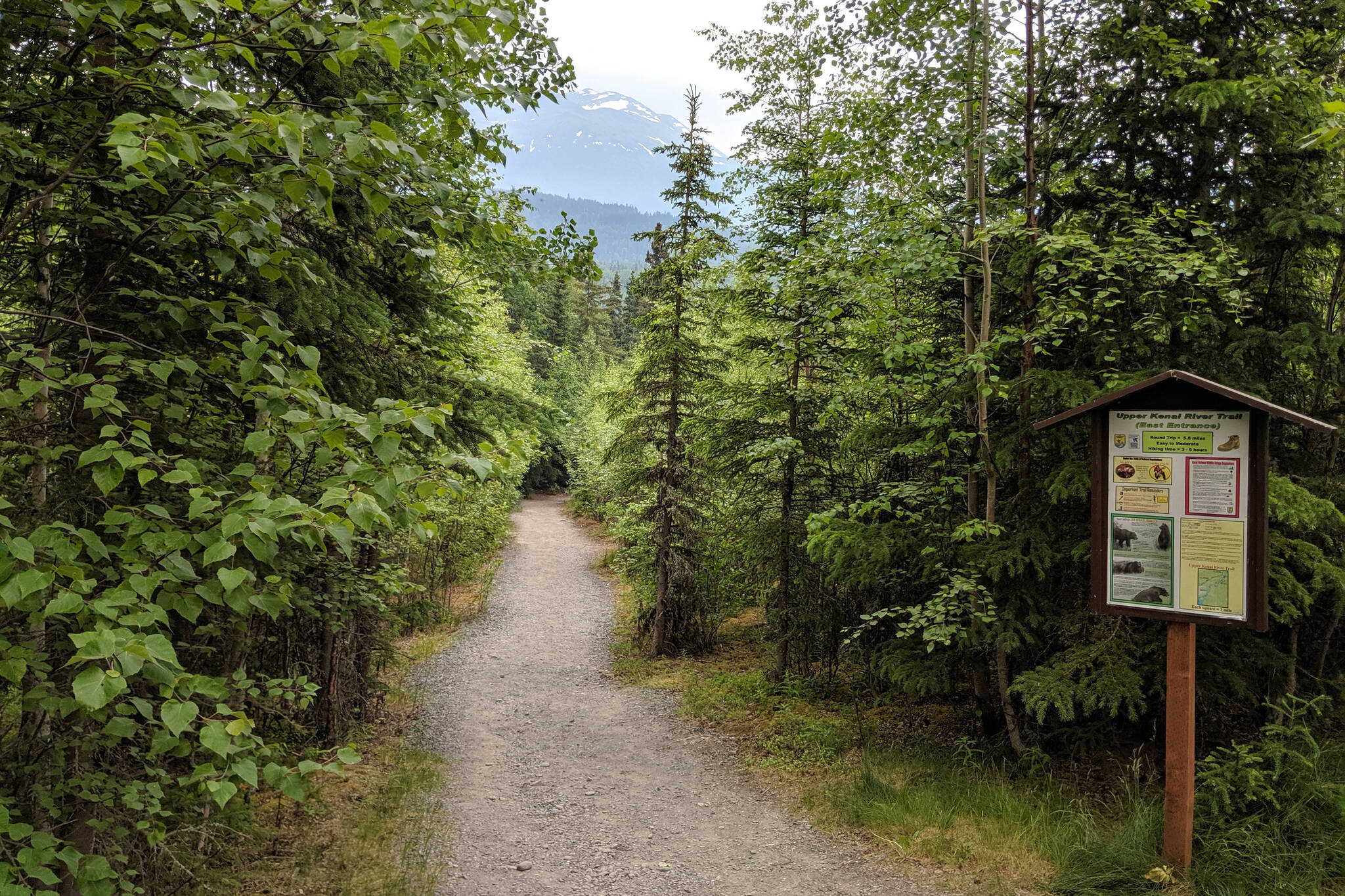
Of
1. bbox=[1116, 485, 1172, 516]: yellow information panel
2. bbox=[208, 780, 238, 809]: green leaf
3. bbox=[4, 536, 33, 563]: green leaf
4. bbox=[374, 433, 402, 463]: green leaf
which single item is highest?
bbox=[374, 433, 402, 463]: green leaf

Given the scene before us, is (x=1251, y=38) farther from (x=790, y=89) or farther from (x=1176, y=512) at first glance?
(x=790, y=89)

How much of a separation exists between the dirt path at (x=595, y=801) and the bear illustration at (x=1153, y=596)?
254 cm

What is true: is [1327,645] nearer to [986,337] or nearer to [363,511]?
[986,337]

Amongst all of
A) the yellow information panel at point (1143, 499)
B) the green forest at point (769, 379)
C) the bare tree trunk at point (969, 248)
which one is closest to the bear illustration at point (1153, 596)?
the yellow information panel at point (1143, 499)

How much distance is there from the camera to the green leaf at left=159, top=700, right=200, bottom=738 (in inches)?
81.4

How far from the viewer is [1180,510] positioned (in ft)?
15.4

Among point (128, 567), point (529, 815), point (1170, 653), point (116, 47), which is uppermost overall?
point (116, 47)

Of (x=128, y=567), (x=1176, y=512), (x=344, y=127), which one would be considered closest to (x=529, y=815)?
(x=128, y=567)

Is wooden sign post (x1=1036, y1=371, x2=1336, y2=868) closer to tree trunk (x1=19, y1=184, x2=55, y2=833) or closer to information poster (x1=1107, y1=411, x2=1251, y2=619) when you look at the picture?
information poster (x1=1107, y1=411, x2=1251, y2=619)

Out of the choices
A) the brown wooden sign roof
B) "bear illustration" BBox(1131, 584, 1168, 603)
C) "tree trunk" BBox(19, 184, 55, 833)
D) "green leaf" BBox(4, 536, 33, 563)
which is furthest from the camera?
"bear illustration" BBox(1131, 584, 1168, 603)

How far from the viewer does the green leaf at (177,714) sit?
207 centimetres

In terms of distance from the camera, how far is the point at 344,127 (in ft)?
7.25

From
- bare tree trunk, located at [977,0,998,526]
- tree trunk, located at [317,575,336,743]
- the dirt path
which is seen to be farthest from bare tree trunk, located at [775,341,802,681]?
tree trunk, located at [317,575,336,743]

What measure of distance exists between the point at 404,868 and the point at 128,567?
4.26m
